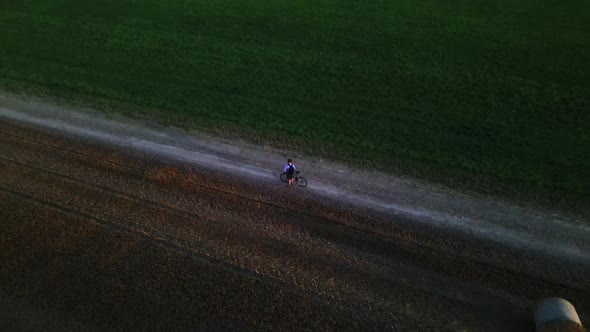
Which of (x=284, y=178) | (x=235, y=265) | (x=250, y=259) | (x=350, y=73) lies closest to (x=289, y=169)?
(x=284, y=178)

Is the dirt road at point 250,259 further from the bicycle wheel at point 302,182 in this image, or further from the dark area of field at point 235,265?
the bicycle wheel at point 302,182

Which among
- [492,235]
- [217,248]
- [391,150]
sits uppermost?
[391,150]

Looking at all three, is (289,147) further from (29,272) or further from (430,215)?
(29,272)

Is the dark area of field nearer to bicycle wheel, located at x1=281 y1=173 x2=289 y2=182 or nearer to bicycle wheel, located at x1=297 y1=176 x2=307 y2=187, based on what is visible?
bicycle wheel, located at x1=281 y1=173 x2=289 y2=182

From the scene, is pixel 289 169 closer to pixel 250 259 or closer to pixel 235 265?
pixel 250 259

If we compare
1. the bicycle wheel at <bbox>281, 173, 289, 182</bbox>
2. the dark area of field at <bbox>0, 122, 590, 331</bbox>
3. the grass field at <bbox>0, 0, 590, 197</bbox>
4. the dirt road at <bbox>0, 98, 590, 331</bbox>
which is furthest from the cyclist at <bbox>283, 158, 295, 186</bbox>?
the grass field at <bbox>0, 0, 590, 197</bbox>

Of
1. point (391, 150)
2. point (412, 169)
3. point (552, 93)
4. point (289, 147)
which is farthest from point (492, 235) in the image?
point (552, 93)

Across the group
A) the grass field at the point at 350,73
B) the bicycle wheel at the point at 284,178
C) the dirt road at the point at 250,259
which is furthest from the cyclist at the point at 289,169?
the grass field at the point at 350,73
